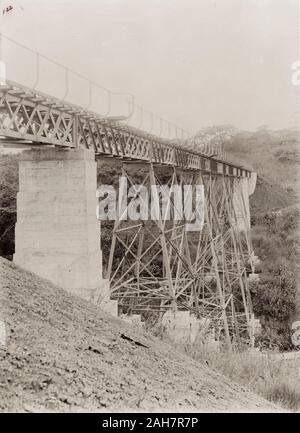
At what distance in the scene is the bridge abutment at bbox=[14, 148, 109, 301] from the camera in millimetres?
9750

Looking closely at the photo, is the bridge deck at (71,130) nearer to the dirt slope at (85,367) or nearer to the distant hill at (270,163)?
the dirt slope at (85,367)

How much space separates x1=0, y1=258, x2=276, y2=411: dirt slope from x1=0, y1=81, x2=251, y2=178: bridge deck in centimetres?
292

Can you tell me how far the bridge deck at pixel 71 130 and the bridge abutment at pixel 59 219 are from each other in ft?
1.71

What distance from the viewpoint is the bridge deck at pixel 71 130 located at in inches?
314

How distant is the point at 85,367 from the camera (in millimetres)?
4266

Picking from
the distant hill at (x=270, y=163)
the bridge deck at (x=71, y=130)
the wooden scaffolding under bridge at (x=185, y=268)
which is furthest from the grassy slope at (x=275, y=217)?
the bridge deck at (x=71, y=130)

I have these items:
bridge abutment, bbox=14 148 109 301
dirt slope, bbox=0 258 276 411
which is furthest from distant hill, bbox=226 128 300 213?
dirt slope, bbox=0 258 276 411

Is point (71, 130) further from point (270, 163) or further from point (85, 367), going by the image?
point (270, 163)

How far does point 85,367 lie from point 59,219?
5.79 metres

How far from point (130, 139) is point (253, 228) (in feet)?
64.9

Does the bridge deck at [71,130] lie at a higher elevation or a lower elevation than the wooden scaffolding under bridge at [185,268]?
higher

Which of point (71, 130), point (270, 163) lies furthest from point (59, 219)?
point (270, 163)
